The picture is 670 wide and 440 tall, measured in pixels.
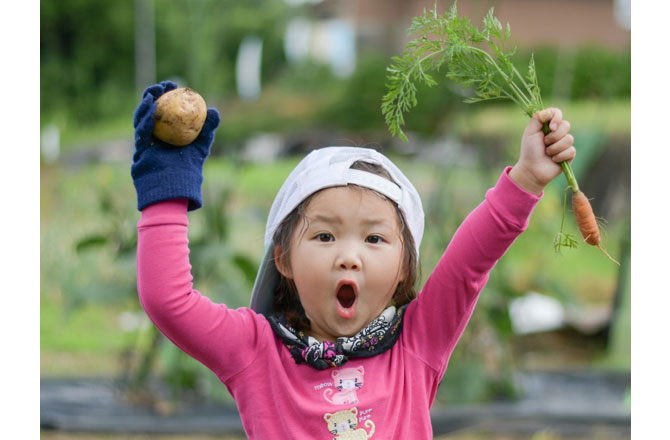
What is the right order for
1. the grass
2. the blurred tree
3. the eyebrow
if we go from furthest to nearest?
the blurred tree < the grass < the eyebrow

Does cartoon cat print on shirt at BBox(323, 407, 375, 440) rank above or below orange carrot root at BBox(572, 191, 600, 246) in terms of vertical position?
below

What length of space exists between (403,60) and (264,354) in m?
0.53

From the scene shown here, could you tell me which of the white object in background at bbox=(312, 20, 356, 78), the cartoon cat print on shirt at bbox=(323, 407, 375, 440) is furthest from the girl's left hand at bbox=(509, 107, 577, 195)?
the white object in background at bbox=(312, 20, 356, 78)

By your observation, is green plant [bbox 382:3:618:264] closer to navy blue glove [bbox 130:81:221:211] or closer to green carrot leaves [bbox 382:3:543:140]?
green carrot leaves [bbox 382:3:543:140]

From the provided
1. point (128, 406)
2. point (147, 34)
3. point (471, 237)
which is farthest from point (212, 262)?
point (147, 34)

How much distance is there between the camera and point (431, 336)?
135cm

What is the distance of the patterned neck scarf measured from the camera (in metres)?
1.30

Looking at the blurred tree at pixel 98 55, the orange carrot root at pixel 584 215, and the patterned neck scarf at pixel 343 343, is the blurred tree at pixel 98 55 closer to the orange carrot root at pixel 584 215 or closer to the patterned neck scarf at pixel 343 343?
the patterned neck scarf at pixel 343 343

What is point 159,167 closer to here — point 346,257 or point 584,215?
point 346,257

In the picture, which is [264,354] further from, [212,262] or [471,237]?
[212,262]

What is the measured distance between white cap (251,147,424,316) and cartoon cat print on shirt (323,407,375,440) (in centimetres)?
26

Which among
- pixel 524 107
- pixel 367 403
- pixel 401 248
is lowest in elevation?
pixel 367 403

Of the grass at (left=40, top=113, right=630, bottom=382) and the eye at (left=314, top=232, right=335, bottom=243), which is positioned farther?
the grass at (left=40, top=113, right=630, bottom=382)

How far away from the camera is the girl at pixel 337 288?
1.25 m
